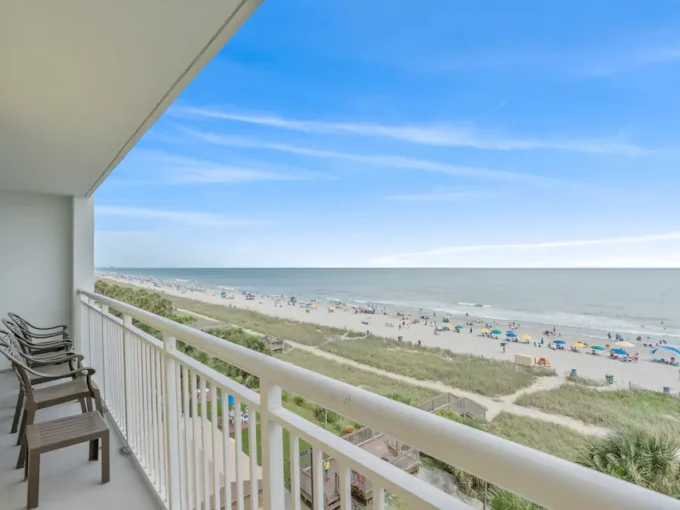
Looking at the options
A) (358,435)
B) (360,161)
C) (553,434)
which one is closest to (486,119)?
(553,434)

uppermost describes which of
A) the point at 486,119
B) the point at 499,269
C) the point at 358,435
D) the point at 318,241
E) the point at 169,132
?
the point at 169,132

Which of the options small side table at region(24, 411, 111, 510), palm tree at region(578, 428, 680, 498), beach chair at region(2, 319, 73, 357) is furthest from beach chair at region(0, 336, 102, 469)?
palm tree at region(578, 428, 680, 498)

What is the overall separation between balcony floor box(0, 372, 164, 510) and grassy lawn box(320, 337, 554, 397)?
4.34 ft

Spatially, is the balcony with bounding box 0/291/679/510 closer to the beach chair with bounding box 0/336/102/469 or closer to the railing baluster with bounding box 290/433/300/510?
the railing baluster with bounding box 290/433/300/510

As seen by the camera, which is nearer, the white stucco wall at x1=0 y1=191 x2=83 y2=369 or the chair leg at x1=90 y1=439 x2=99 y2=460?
the chair leg at x1=90 y1=439 x2=99 y2=460

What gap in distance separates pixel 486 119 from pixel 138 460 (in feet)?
13.2

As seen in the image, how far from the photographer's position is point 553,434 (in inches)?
43.2

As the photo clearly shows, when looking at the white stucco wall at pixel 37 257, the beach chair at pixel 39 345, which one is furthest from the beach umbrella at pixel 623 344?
the white stucco wall at pixel 37 257

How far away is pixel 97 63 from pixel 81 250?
397 cm

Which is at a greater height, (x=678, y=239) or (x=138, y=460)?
(x=678, y=239)

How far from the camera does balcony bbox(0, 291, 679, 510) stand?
0.48 m

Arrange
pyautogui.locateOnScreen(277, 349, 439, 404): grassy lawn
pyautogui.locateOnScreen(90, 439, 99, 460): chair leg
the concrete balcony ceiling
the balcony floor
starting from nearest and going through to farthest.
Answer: pyautogui.locateOnScreen(277, 349, 439, 404): grassy lawn < the concrete balcony ceiling < the balcony floor < pyautogui.locateOnScreen(90, 439, 99, 460): chair leg

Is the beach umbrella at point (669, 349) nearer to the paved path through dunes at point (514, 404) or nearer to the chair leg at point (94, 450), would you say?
the paved path through dunes at point (514, 404)

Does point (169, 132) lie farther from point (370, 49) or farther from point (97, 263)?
point (370, 49)
